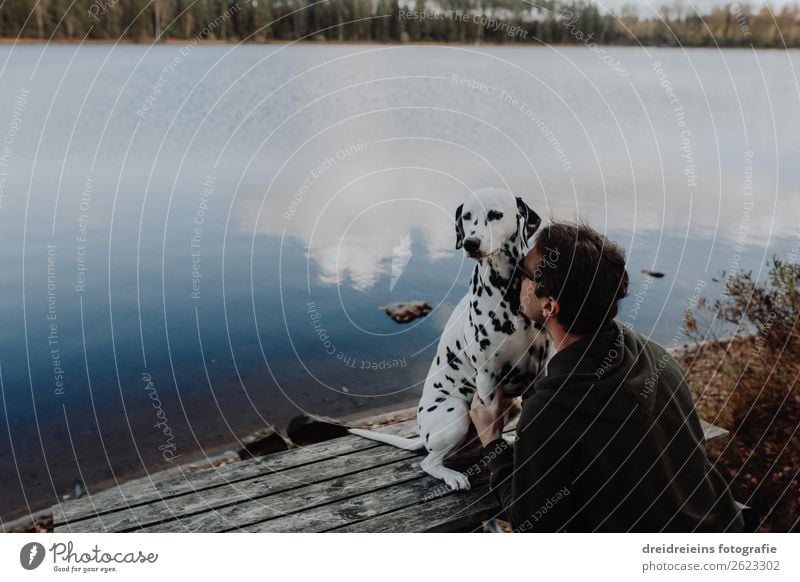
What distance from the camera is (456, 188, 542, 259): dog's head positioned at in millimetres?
2906

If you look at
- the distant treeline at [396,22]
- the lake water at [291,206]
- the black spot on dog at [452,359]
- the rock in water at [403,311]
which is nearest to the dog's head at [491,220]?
the black spot on dog at [452,359]

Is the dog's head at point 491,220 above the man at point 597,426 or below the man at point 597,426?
above

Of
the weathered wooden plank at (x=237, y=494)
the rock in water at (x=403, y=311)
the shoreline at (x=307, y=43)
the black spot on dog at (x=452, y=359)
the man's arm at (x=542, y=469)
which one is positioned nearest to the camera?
the man's arm at (x=542, y=469)

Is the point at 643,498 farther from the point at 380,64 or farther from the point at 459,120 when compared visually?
the point at 459,120

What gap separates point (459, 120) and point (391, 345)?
62.7 inches

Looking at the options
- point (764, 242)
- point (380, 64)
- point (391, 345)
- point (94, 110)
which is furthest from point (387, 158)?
point (764, 242)

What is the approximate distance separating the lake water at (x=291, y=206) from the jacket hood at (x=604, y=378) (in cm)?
169

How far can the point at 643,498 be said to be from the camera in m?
2.52

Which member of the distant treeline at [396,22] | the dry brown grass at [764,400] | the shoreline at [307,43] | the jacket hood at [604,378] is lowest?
the dry brown grass at [764,400]

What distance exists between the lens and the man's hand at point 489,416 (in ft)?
9.75

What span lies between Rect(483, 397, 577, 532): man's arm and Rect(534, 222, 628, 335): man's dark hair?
1.17ft

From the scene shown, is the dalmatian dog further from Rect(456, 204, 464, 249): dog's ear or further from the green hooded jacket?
the green hooded jacket

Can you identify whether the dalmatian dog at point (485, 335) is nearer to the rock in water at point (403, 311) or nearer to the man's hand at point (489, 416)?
the man's hand at point (489, 416)

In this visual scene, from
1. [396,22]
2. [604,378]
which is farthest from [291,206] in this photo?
[604,378]
